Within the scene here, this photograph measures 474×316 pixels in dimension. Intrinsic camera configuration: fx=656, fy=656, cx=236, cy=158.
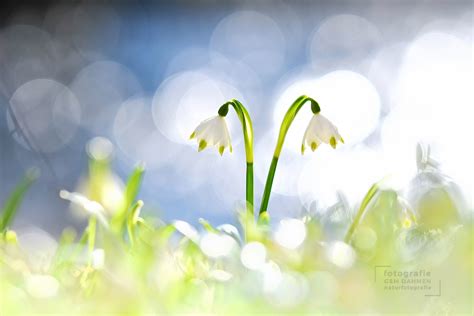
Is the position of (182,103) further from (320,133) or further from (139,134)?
(320,133)

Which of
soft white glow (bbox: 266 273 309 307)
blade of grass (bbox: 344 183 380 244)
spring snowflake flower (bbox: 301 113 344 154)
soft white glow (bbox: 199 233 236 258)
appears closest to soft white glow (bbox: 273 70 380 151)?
spring snowflake flower (bbox: 301 113 344 154)

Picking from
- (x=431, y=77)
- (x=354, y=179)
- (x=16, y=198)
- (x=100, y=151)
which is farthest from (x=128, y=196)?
(x=431, y=77)

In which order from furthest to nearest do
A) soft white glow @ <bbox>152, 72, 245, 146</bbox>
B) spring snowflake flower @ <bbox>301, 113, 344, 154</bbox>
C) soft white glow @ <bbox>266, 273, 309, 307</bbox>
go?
soft white glow @ <bbox>152, 72, 245, 146</bbox>
spring snowflake flower @ <bbox>301, 113, 344, 154</bbox>
soft white glow @ <bbox>266, 273, 309, 307</bbox>

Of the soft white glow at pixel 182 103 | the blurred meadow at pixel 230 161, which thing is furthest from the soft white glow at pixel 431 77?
the soft white glow at pixel 182 103

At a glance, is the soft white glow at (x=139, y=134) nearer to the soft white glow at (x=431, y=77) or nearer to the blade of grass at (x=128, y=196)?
the soft white glow at (x=431, y=77)

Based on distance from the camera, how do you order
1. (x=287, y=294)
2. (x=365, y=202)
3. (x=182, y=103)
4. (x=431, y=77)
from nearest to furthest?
(x=287, y=294), (x=365, y=202), (x=431, y=77), (x=182, y=103)

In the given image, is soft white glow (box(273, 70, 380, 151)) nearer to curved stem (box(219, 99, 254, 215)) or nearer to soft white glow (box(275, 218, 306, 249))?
curved stem (box(219, 99, 254, 215))
